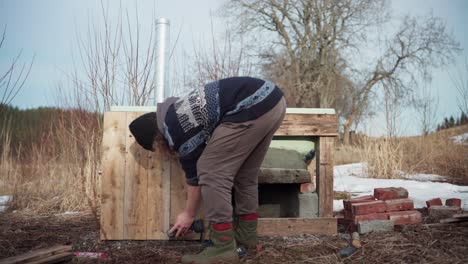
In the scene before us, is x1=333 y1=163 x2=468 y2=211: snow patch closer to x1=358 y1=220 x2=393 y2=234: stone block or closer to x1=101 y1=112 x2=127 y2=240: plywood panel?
x1=358 y1=220 x2=393 y2=234: stone block

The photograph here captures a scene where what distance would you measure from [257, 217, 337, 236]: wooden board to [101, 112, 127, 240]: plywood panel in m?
1.10

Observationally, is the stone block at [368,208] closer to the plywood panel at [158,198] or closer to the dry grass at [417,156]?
the plywood panel at [158,198]

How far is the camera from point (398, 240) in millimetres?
2803

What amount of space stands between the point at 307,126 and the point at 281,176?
1.50 feet

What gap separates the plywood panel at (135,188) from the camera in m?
3.07

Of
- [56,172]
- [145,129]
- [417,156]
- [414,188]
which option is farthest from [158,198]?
[417,156]

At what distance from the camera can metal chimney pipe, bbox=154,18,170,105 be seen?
14.6ft

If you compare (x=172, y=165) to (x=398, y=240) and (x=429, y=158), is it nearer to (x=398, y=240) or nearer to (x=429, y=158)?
(x=398, y=240)

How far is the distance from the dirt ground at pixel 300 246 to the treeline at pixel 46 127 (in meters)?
1.35


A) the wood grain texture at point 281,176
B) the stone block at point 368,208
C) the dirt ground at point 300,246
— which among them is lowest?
the dirt ground at point 300,246

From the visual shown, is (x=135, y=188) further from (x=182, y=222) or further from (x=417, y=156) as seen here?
(x=417, y=156)

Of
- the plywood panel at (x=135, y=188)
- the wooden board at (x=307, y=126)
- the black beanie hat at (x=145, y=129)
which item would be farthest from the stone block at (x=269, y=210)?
the black beanie hat at (x=145, y=129)

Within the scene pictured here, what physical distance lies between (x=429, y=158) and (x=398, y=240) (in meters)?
5.87

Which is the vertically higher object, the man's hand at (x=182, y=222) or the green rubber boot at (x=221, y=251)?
the man's hand at (x=182, y=222)
